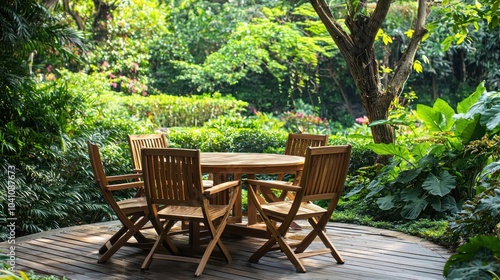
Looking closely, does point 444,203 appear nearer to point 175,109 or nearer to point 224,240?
point 224,240

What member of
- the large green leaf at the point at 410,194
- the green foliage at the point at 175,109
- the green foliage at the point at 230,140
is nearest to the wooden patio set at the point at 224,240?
the large green leaf at the point at 410,194

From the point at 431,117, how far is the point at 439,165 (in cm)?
58

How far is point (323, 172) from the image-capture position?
5012 mm

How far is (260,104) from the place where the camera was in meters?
17.9

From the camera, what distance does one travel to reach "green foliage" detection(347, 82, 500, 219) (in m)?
6.67

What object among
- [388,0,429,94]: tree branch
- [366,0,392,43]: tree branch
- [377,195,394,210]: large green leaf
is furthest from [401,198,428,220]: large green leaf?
[366,0,392,43]: tree branch

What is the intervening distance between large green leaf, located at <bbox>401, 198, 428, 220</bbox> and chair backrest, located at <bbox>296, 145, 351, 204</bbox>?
1.82 metres

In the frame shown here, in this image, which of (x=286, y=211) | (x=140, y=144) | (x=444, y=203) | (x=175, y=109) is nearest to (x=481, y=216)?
(x=286, y=211)

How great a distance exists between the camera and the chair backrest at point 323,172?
486 cm

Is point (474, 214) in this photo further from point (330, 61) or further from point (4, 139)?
point (330, 61)

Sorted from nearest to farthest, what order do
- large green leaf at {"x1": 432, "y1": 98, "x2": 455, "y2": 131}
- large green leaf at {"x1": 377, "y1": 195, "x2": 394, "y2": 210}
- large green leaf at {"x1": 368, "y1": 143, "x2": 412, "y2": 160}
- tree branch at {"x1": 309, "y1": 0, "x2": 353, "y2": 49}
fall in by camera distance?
large green leaf at {"x1": 377, "y1": 195, "x2": 394, "y2": 210} < large green leaf at {"x1": 368, "y1": 143, "x2": 412, "y2": 160} < large green leaf at {"x1": 432, "y1": 98, "x2": 455, "y2": 131} < tree branch at {"x1": 309, "y1": 0, "x2": 353, "y2": 49}

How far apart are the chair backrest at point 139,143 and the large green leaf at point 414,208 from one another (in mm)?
2636

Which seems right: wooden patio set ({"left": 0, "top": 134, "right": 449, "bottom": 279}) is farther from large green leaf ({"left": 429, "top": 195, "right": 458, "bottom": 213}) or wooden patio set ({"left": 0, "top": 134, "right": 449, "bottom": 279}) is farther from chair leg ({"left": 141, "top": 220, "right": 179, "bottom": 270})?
large green leaf ({"left": 429, "top": 195, "right": 458, "bottom": 213})

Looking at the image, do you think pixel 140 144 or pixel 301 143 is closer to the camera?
pixel 140 144
